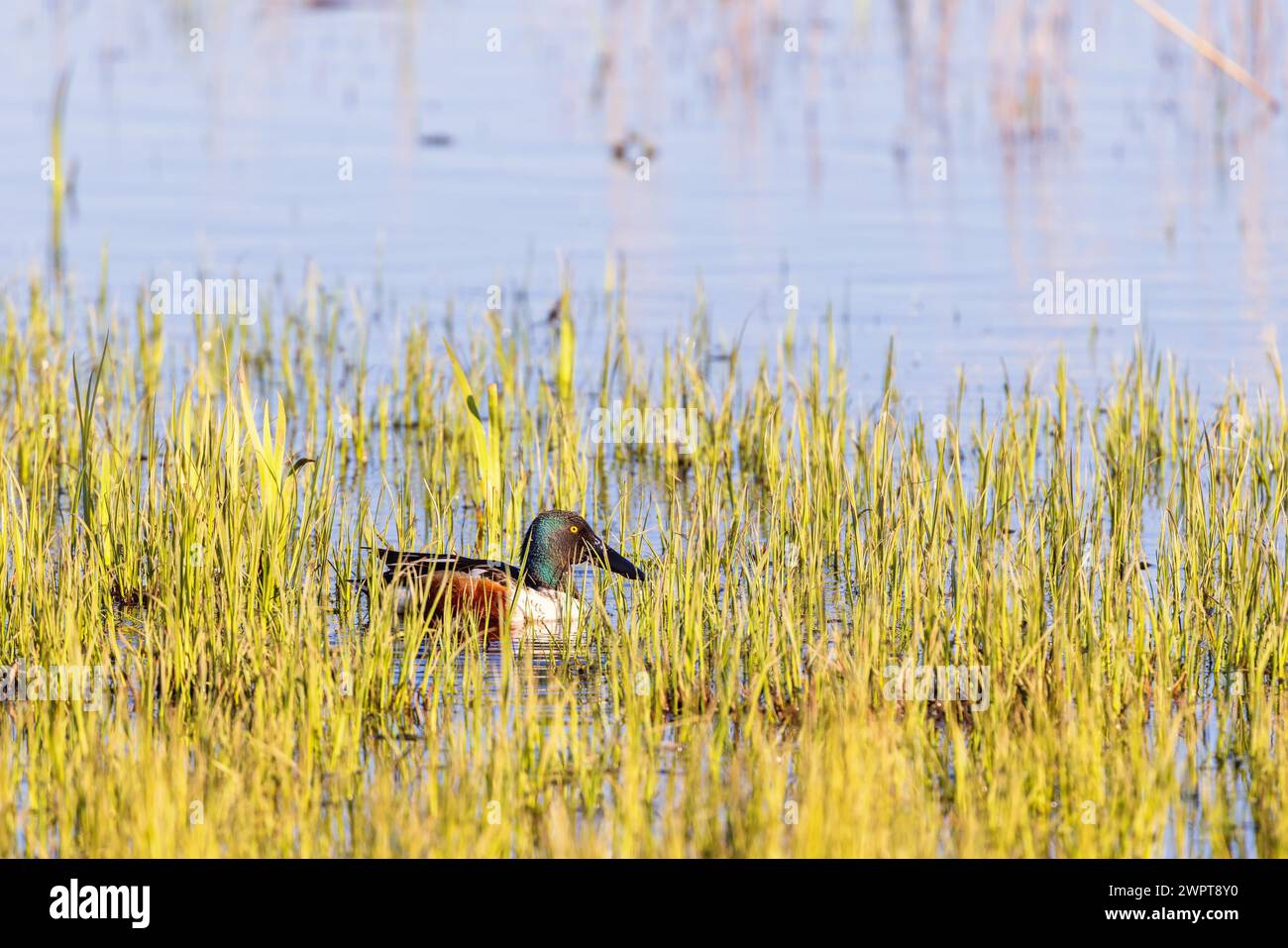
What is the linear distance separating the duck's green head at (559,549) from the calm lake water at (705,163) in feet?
9.94

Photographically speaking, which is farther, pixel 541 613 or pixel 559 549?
pixel 559 549

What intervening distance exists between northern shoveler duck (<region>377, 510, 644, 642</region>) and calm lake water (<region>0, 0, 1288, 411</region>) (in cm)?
305

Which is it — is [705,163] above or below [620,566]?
above

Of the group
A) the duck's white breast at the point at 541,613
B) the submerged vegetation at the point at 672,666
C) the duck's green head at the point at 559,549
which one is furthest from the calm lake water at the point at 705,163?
the duck's white breast at the point at 541,613

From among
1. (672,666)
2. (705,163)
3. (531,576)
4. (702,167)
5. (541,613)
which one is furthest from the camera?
(705,163)

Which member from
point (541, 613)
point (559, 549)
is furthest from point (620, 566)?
point (541, 613)

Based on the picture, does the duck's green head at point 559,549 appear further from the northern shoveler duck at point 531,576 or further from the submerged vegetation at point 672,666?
the submerged vegetation at point 672,666

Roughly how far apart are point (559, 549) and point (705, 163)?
31.6 ft

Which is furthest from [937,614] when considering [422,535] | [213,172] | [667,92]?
[667,92]

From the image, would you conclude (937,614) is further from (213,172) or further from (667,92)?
(667,92)

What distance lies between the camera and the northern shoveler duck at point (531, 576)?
6977mm

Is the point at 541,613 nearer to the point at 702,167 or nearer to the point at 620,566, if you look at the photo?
the point at 620,566

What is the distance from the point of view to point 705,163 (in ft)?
54.3

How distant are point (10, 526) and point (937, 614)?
9.87 feet
